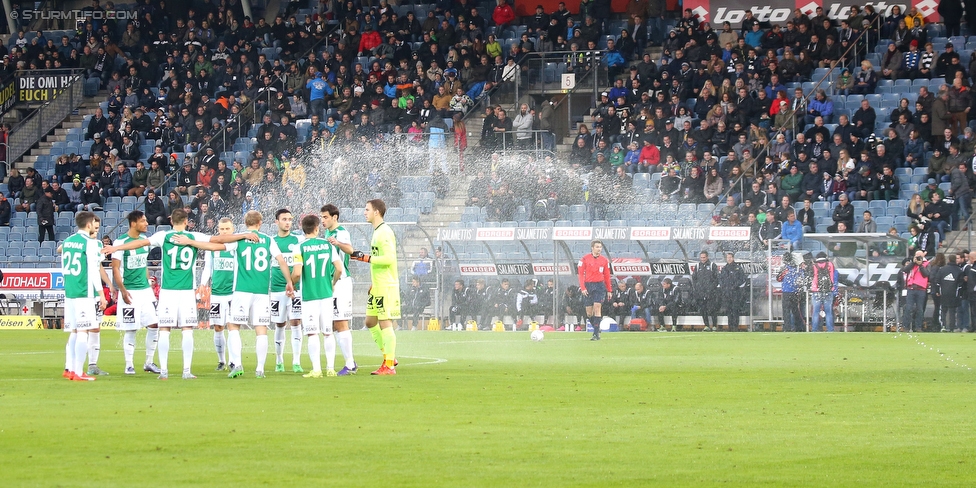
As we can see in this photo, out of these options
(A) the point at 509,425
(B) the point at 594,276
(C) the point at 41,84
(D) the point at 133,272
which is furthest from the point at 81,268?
(C) the point at 41,84

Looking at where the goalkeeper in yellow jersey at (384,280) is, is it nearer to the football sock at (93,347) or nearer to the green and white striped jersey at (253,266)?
the green and white striped jersey at (253,266)

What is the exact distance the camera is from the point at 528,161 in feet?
127

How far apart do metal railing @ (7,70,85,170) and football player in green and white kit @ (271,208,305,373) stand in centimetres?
3280

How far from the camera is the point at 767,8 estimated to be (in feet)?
143

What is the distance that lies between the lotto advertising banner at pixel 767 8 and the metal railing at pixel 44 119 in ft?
72.7

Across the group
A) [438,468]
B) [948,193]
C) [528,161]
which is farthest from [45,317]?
[438,468]

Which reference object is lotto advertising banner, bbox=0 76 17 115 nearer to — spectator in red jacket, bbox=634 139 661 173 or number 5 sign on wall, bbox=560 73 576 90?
number 5 sign on wall, bbox=560 73 576 90

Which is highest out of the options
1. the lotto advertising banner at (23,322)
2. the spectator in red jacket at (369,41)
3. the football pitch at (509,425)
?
the spectator in red jacket at (369,41)

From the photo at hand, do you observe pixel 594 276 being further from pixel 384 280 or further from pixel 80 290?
pixel 80 290

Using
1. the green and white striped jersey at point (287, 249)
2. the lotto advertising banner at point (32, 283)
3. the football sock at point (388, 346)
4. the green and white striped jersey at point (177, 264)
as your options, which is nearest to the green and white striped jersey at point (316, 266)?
the green and white striped jersey at point (287, 249)

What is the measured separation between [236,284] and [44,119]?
114 ft

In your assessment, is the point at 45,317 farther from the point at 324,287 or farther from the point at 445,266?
the point at 324,287

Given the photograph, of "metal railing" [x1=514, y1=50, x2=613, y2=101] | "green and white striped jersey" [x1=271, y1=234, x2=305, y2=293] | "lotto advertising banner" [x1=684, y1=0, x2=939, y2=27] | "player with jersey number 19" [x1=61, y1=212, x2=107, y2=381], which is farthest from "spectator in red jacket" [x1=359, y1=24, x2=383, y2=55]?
"player with jersey number 19" [x1=61, y1=212, x2=107, y2=381]

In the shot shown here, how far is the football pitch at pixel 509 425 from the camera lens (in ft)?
28.5
